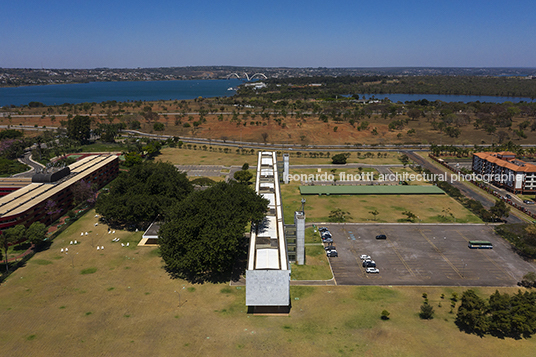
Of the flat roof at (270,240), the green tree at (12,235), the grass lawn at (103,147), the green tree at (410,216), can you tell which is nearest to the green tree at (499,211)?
the green tree at (410,216)

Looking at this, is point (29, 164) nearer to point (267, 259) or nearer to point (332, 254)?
point (267, 259)

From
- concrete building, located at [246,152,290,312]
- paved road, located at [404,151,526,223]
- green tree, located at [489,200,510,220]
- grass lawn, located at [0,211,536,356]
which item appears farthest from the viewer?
paved road, located at [404,151,526,223]

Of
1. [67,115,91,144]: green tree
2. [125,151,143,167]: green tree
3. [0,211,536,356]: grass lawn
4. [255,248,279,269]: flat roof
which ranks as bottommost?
[0,211,536,356]: grass lawn

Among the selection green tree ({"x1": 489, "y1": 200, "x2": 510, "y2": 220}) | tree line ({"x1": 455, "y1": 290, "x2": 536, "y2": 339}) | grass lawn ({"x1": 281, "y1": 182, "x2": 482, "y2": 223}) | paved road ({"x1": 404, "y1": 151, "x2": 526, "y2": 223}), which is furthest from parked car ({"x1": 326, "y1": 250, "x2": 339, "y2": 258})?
paved road ({"x1": 404, "y1": 151, "x2": 526, "y2": 223})

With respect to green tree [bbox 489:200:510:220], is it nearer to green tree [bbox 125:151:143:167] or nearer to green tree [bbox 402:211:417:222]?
green tree [bbox 402:211:417:222]

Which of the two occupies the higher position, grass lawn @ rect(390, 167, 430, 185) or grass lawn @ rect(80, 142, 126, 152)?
grass lawn @ rect(80, 142, 126, 152)

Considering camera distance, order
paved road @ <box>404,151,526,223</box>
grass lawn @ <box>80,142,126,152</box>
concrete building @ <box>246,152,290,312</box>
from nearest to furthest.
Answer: concrete building @ <box>246,152,290,312</box> < paved road @ <box>404,151,526,223</box> < grass lawn @ <box>80,142,126,152</box>

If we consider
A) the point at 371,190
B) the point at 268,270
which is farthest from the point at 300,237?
the point at 371,190
